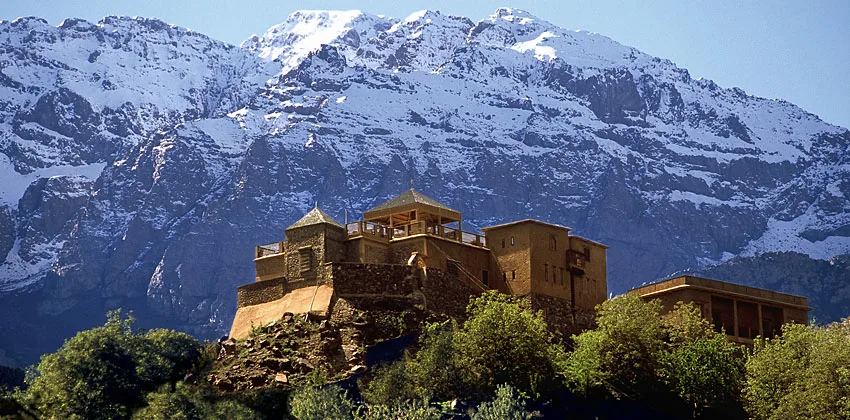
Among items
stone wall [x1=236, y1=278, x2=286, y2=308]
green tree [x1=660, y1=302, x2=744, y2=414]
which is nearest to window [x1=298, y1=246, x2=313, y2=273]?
stone wall [x1=236, y1=278, x2=286, y2=308]

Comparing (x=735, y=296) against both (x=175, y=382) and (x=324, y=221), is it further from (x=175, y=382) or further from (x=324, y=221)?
(x=175, y=382)

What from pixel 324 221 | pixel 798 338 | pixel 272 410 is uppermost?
pixel 324 221

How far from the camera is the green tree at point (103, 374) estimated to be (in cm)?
9775

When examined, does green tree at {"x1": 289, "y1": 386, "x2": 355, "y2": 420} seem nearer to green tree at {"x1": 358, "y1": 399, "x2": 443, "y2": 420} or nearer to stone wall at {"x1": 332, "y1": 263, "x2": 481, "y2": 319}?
green tree at {"x1": 358, "y1": 399, "x2": 443, "y2": 420}

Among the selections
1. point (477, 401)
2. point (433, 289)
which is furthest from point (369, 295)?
point (477, 401)

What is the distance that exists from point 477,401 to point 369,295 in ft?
36.9

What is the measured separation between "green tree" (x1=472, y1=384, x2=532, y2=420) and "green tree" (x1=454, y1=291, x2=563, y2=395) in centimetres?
284

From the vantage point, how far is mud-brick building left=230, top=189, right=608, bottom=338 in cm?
10425

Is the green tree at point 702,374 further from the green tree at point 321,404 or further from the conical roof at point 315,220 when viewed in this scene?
the conical roof at point 315,220

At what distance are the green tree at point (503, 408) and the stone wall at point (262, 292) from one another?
18057 mm

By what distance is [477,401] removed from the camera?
3814 inches

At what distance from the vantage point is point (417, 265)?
106062 mm

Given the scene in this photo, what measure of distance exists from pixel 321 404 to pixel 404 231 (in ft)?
67.8

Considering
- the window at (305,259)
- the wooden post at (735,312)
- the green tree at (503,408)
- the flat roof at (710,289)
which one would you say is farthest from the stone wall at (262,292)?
the wooden post at (735,312)
